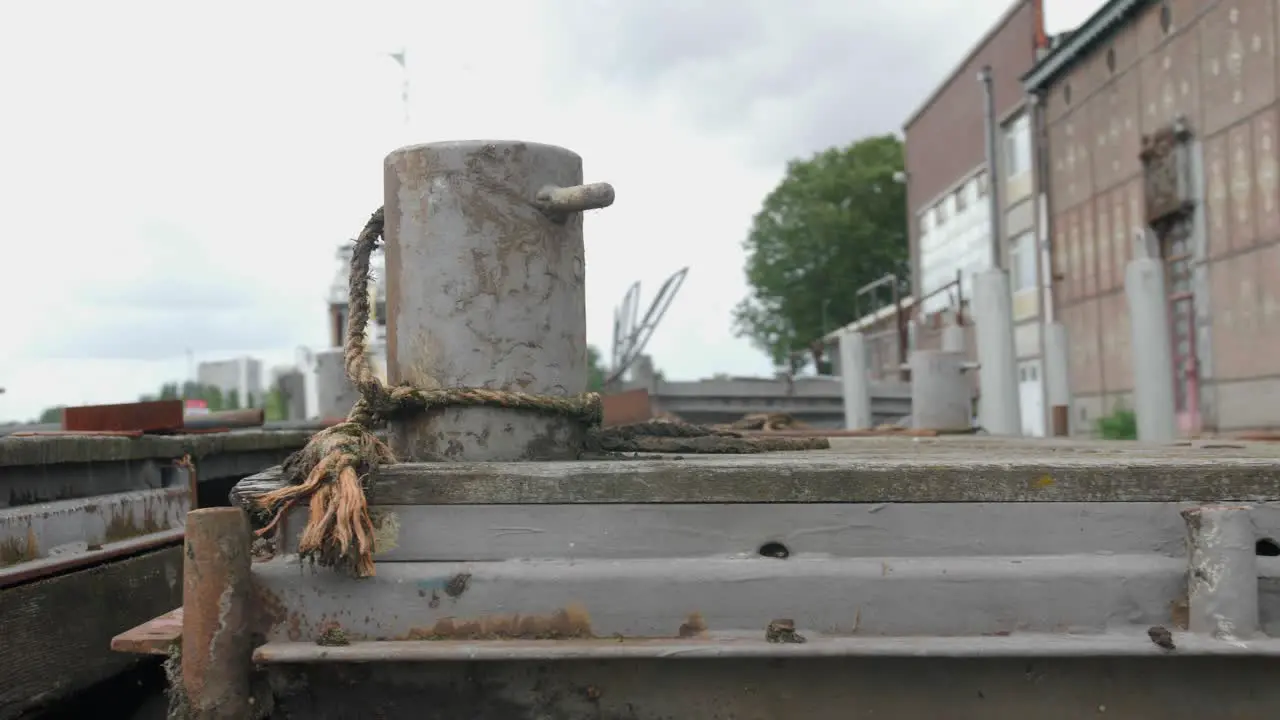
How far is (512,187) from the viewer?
2.94 meters

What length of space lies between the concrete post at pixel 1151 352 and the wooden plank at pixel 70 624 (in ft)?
25.5

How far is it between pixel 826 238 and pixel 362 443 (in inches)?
1604

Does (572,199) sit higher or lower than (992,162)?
lower

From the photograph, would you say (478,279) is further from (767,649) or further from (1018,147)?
(1018,147)

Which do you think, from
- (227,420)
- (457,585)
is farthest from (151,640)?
(227,420)

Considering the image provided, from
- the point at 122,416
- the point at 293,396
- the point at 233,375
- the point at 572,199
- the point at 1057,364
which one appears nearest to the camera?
the point at 572,199

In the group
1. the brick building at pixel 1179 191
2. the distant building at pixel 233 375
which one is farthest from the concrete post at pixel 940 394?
the distant building at pixel 233 375

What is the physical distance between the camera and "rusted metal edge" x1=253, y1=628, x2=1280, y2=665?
2295 millimetres

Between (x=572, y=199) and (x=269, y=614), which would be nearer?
(x=269, y=614)

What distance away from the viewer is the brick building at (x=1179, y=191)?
44.9 feet

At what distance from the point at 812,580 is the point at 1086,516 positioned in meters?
0.62

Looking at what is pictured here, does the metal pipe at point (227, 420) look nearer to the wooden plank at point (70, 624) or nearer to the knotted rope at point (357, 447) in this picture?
the wooden plank at point (70, 624)

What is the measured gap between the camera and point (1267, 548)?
2449 millimetres

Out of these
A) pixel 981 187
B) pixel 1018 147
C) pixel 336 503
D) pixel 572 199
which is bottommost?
pixel 336 503
